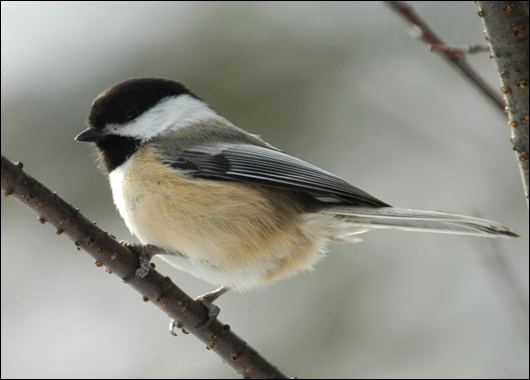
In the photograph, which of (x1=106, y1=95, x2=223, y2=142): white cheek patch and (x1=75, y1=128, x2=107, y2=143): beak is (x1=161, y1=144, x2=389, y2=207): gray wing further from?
(x1=75, y1=128, x2=107, y2=143): beak

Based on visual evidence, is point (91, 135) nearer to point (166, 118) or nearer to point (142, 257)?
point (166, 118)

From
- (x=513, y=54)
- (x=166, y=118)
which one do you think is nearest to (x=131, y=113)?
(x=166, y=118)

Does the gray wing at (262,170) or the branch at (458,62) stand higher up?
the branch at (458,62)

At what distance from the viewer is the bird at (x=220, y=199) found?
209cm

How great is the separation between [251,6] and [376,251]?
8.20 ft

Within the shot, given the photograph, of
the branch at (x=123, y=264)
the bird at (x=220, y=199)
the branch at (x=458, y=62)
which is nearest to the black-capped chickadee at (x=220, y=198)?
the bird at (x=220, y=199)

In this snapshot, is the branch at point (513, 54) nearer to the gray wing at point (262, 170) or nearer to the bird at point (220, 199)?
the bird at point (220, 199)

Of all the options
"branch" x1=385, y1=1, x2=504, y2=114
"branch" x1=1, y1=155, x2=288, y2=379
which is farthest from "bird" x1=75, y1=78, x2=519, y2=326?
"branch" x1=385, y1=1, x2=504, y2=114

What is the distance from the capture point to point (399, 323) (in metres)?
3.93

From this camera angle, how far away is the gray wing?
6.82ft

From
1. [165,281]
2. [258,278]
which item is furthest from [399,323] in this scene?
[165,281]

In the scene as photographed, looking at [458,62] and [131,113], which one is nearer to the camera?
[458,62]

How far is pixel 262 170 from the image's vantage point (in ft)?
7.28

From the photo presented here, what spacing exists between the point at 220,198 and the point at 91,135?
717mm
